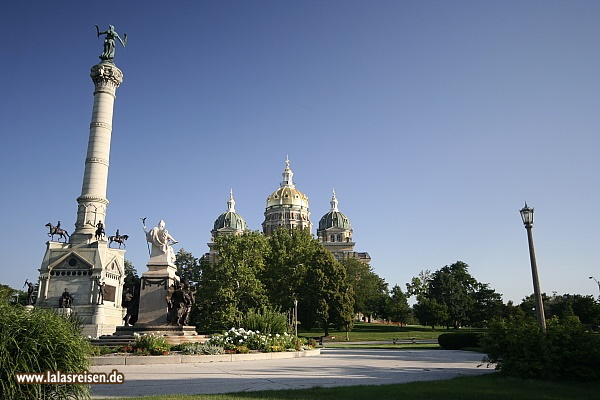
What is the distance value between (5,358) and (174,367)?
349 inches

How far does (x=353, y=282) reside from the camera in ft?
249

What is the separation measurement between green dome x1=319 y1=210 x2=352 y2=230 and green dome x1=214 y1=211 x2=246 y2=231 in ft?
76.0

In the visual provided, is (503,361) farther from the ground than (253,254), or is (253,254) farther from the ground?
(253,254)

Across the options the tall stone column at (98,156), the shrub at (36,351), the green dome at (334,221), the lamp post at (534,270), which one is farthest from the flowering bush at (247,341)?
the green dome at (334,221)

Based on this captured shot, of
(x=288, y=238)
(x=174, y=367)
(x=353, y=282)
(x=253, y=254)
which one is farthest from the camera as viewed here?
(x=353, y=282)

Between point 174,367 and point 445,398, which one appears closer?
point 445,398

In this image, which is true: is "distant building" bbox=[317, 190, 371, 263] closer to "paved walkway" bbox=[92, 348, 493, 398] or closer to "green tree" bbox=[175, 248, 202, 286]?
"green tree" bbox=[175, 248, 202, 286]

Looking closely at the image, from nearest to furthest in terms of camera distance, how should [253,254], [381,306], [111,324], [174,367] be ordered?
1. [174,367]
2. [111,324]
3. [253,254]
4. [381,306]

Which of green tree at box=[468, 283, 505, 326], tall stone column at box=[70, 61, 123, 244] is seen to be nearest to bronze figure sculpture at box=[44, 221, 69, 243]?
tall stone column at box=[70, 61, 123, 244]

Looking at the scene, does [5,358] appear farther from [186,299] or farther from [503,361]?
[186,299]

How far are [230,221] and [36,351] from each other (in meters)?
121

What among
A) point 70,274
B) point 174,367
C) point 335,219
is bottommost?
point 174,367

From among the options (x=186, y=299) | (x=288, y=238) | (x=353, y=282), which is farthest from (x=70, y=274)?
(x=353, y=282)

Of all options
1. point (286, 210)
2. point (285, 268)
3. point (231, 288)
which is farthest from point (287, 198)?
point (231, 288)
